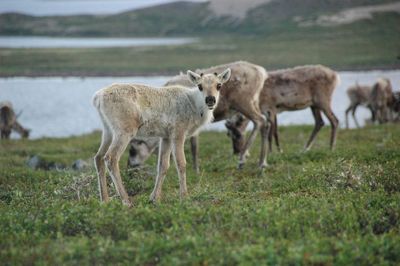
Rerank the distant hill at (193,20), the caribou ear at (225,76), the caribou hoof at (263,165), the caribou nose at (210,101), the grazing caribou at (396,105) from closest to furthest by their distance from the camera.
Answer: the caribou nose at (210,101) → the caribou ear at (225,76) → the caribou hoof at (263,165) → the grazing caribou at (396,105) → the distant hill at (193,20)

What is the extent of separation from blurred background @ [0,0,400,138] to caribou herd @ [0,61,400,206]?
37.9ft

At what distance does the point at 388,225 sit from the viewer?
826cm

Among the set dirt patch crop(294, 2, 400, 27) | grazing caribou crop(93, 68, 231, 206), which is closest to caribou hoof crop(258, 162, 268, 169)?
grazing caribou crop(93, 68, 231, 206)

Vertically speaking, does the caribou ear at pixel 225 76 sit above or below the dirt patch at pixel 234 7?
below

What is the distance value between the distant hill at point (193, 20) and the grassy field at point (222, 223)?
403ft

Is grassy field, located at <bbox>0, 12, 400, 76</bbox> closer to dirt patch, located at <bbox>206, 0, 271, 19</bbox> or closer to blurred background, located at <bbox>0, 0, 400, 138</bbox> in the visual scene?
blurred background, located at <bbox>0, 0, 400, 138</bbox>

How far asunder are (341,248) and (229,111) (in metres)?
8.75

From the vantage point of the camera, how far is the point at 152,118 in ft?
34.4

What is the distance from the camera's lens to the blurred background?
4941 cm

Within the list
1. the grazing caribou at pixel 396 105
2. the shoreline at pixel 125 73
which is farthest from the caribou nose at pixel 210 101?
the shoreline at pixel 125 73

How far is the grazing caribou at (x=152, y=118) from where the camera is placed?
33.1 feet

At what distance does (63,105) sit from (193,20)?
4874 inches

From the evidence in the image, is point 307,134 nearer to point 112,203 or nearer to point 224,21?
point 112,203

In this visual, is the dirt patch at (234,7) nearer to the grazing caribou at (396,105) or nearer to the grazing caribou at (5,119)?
the grazing caribou at (396,105)
